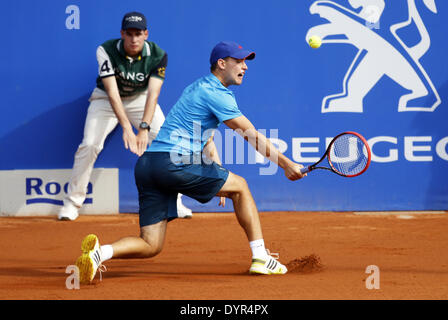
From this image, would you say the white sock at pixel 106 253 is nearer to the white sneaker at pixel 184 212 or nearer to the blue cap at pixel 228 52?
the blue cap at pixel 228 52

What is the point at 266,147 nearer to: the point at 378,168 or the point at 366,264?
the point at 366,264

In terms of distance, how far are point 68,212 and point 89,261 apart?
2955mm

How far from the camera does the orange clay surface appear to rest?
3.63 metres

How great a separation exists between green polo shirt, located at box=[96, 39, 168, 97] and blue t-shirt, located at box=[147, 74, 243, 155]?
2379 millimetres

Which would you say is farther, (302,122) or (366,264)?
(302,122)

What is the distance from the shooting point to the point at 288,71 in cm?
692

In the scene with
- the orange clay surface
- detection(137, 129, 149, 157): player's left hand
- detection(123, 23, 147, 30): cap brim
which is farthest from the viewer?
detection(137, 129, 149, 157): player's left hand

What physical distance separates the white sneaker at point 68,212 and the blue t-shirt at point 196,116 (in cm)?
277

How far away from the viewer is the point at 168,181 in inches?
158

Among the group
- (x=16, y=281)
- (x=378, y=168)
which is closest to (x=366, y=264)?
(x=16, y=281)

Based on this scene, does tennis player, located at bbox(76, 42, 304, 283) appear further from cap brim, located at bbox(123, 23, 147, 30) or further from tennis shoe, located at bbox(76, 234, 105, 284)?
cap brim, located at bbox(123, 23, 147, 30)

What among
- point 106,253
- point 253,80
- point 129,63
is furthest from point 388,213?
point 106,253

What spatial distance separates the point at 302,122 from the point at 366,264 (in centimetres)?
268

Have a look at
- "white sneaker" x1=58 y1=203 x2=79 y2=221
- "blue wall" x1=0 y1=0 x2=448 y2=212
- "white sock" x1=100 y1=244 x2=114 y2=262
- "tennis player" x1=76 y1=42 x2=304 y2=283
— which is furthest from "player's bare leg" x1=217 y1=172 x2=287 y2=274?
"white sneaker" x1=58 y1=203 x2=79 y2=221
